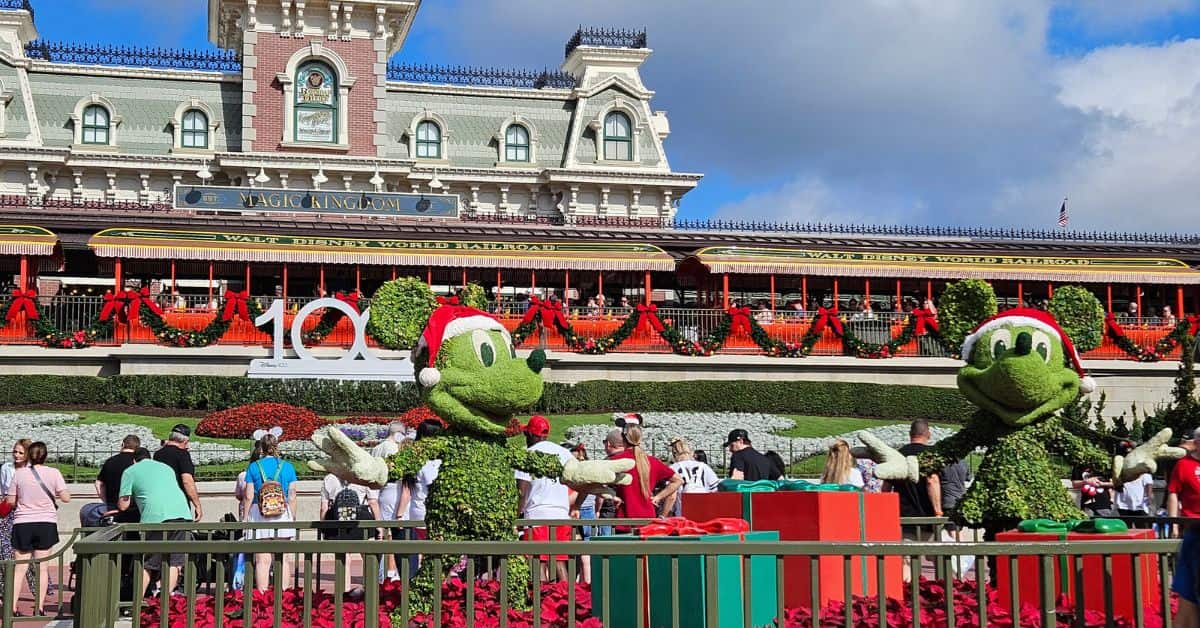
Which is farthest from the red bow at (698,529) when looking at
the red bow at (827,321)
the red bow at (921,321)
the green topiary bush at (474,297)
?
the red bow at (921,321)

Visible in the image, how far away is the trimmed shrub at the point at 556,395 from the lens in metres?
23.2

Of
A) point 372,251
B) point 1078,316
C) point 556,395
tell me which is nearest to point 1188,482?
point 1078,316

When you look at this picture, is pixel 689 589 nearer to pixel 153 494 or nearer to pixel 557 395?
pixel 153 494

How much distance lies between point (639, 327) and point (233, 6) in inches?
806

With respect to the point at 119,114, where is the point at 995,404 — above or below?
below

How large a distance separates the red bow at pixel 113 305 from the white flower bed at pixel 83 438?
310 centimetres

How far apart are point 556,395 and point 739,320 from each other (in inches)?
192

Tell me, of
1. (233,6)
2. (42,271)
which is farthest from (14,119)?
(42,271)

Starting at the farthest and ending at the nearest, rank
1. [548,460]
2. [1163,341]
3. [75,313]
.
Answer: [1163,341], [75,313], [548,460]

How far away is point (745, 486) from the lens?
8.70m

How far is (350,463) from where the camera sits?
298 inches

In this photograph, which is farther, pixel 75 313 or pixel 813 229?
pixel 813 229

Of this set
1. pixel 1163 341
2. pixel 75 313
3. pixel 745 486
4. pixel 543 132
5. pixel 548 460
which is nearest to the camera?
pixel 548 460

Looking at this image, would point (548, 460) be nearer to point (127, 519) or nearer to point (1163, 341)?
point (127, 519)
